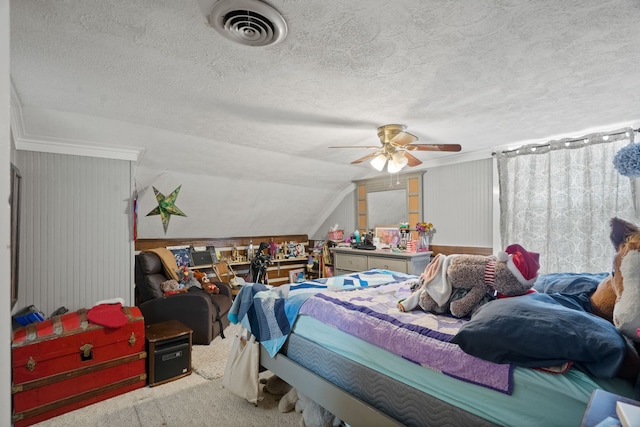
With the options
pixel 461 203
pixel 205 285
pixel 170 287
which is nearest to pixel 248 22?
pixel 170 287

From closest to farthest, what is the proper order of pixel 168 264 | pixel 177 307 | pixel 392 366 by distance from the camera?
pixel 392 366 < pixel 177 307 < pixel 168 264

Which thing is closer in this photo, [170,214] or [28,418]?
[28,418]

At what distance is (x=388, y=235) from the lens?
496 centimetres

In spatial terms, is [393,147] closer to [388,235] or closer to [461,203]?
[461,203]

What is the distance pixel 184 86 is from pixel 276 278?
4305 millimetres

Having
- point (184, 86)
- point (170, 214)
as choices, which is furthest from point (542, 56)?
point (170, 214)

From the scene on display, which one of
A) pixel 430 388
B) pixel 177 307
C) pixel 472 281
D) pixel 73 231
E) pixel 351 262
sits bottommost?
pixel 177 307

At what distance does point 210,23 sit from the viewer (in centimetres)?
146

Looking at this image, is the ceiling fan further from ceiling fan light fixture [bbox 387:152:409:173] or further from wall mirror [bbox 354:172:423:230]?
wall mirror [bbox 354:172:423:230]

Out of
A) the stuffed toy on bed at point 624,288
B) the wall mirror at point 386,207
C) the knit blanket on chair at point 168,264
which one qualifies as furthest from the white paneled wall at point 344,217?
the stuffed toy on bed at point 624,288

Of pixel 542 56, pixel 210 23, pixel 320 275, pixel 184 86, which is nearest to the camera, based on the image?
pixel 210 23

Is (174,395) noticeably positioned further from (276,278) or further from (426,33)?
(276,278)

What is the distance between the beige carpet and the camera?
219 cm

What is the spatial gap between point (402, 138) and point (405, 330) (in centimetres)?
193
